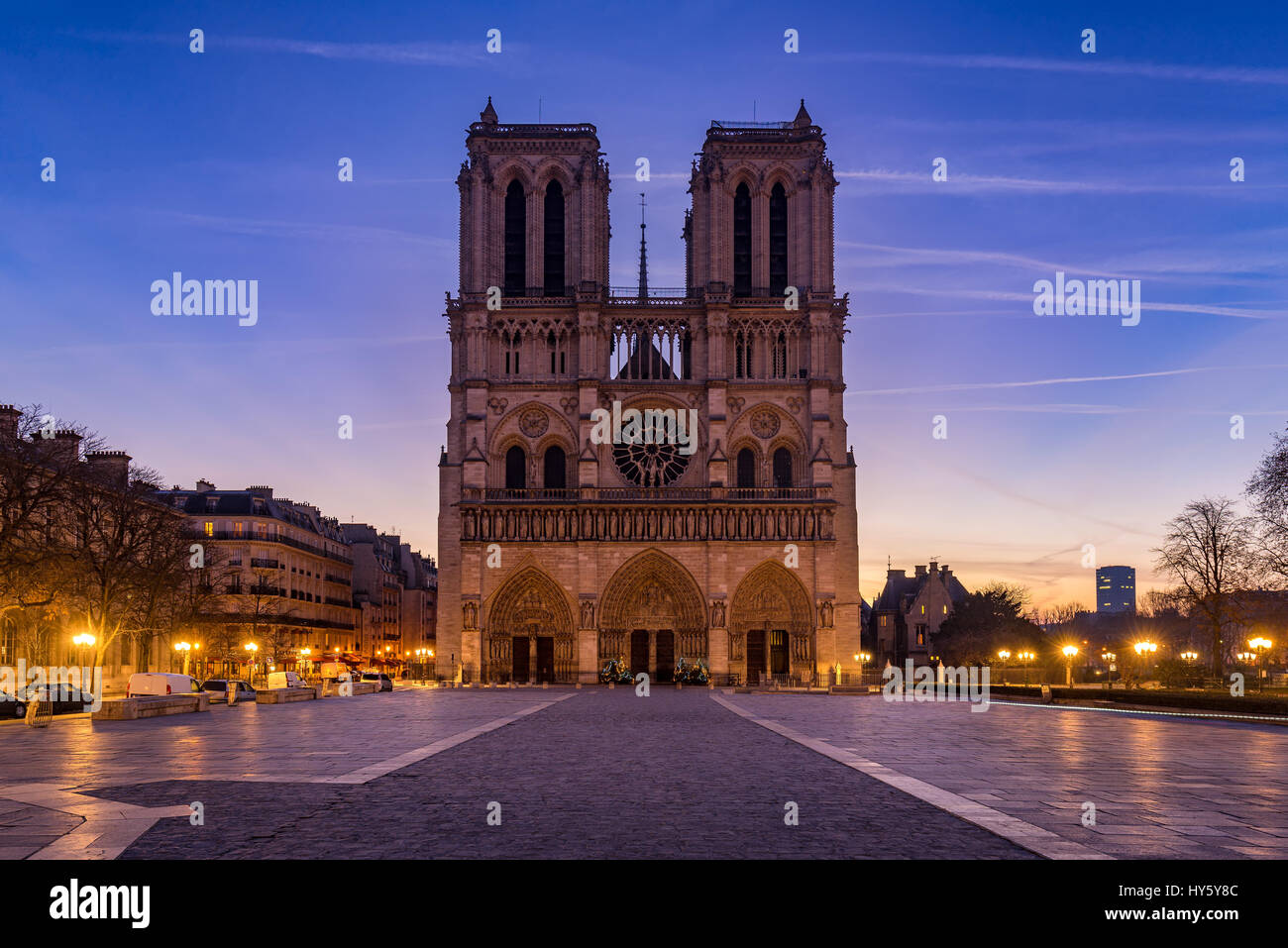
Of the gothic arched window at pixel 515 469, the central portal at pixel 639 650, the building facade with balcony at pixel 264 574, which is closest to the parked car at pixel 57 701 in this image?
the building facade with balcony at pixel 264 574

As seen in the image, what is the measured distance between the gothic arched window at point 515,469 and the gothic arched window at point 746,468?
12.5m

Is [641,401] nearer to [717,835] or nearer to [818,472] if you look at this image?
[818,472]

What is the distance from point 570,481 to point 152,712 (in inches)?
1512

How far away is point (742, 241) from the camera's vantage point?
7044 cm

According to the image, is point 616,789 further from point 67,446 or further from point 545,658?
point 545,658

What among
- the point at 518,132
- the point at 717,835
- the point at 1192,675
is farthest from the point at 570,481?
the point at 717,835

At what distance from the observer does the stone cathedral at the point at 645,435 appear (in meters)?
65.6

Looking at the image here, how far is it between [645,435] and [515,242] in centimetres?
1390

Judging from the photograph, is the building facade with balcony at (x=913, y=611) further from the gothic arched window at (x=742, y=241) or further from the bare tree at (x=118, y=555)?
the bare tree at (x=118, y=555)

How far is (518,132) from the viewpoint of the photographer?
69875 millimetres

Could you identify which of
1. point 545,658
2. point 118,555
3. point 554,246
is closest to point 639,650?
point 545,658

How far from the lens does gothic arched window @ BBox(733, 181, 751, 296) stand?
2761 inches
